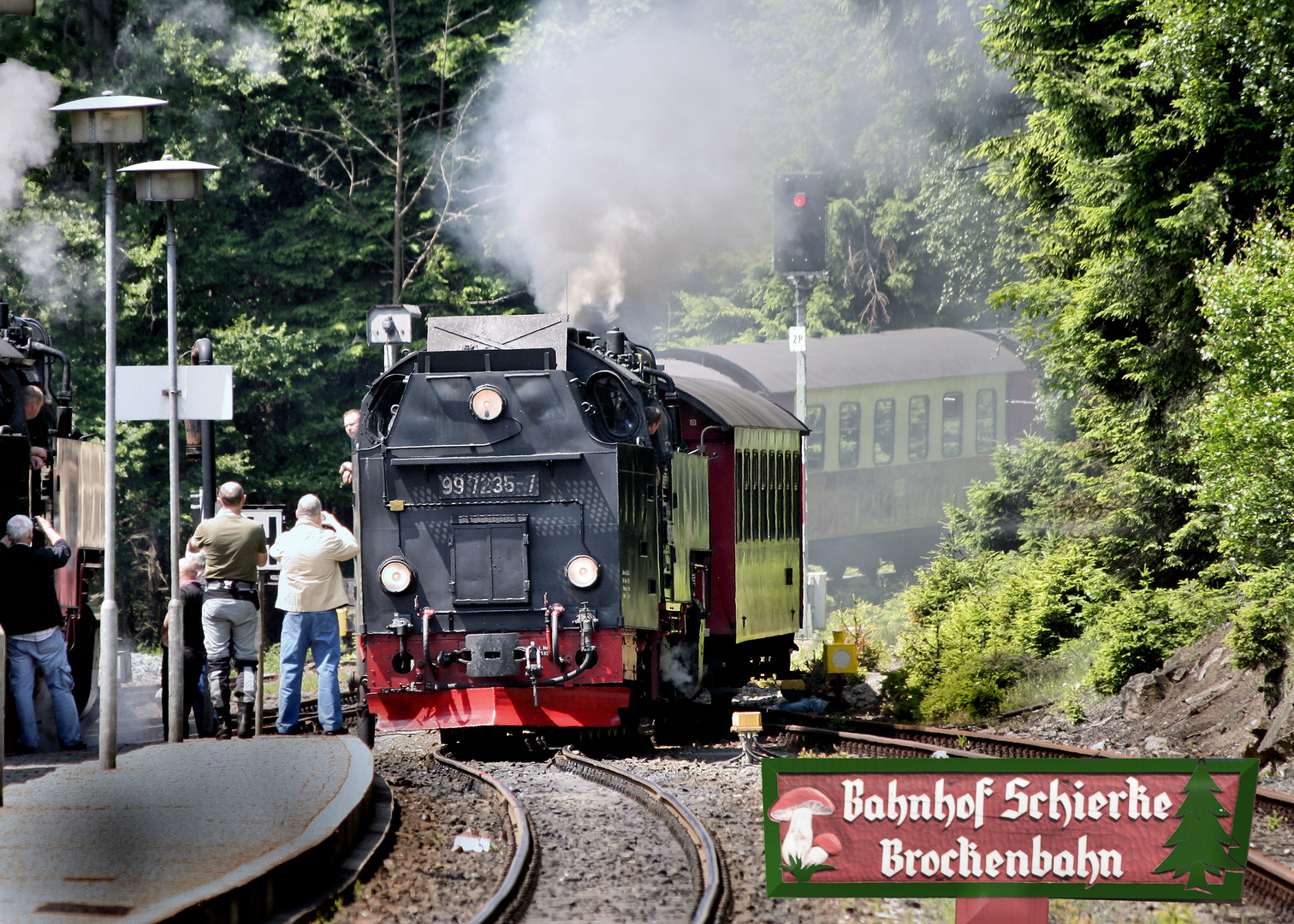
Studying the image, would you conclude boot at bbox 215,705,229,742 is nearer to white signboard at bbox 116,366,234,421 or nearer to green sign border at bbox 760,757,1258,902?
white signboard at bbox 116,366,234,421

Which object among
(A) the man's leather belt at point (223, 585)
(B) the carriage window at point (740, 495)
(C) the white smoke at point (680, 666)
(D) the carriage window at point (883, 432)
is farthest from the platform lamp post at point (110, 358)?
(D) the carriage window at point (883, 432)

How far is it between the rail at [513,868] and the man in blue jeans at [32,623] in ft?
10.5

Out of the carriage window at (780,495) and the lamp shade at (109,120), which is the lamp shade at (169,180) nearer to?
the lamp shade at (109,120)

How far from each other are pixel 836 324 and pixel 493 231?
17.1 meters

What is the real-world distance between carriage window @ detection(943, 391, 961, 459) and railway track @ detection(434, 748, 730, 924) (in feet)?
73.1

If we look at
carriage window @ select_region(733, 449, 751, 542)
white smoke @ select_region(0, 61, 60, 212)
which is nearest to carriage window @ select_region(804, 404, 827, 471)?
carriage window @ select_region(733, 449, 751, 542)

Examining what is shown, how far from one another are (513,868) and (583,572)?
4.31 metres

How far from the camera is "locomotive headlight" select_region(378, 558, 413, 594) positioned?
1193 centimetres

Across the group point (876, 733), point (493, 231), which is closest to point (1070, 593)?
point (876, 733)

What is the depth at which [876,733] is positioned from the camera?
47.6ft

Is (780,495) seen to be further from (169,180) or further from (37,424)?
(169,180)

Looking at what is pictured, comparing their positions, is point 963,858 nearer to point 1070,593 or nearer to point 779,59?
point 1070,593

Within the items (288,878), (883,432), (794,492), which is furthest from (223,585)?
(883,432)

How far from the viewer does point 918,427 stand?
31719 millimetres
